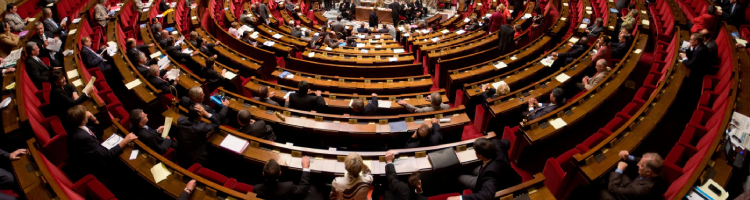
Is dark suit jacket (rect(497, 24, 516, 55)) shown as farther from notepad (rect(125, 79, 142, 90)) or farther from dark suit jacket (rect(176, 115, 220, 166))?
notepad (rect(125, 79, 142, 90))

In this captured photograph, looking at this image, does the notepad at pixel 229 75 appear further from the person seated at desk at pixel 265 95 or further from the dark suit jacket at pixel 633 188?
the dark suit jacket at pixel 633 188

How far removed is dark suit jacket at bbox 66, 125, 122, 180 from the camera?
13.1 feet

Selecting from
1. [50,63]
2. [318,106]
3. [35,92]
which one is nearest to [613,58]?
[318,106]

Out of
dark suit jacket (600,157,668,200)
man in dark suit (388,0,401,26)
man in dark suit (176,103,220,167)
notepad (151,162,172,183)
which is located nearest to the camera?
dark suit jacket (600,157,668,200)

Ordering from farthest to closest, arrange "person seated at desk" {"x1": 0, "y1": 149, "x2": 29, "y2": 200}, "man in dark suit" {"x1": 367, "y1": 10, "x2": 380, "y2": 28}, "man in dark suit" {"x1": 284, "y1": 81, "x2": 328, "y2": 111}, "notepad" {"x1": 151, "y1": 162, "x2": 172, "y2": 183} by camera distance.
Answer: "man in dark suit" {"x1": 367, "y1": 10, "x2": 380, "y2": 28} < "man in dark suit" {"x1": 284, "y1": 81, "x2": 328, "y2": 111} < "notepad" {"x1": 151, "y1": 162, "x2": 172, "y2": 183} < "person seated at desk" {"x1": 0, "y1": 149, "x2": 29, "y2": 200}

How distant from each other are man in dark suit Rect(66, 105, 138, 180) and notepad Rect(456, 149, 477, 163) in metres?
4.12

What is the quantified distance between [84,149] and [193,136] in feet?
3.84

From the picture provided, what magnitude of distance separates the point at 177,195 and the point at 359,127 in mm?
2480

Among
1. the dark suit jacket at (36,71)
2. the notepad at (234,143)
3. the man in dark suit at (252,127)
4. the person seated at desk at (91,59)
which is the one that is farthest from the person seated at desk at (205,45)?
the notepad at (234,143)

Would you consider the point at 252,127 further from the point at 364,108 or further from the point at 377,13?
the point at 377,13

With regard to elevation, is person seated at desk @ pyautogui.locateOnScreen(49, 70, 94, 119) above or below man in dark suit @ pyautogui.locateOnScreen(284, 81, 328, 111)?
above

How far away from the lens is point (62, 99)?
4.91 m

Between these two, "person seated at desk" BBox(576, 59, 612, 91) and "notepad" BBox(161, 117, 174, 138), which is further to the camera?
"person seated at desk" BBox(576, 59, 612, 91)

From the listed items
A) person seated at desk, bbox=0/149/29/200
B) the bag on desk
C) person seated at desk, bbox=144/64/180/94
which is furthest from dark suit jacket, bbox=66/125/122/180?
the bag on desk
